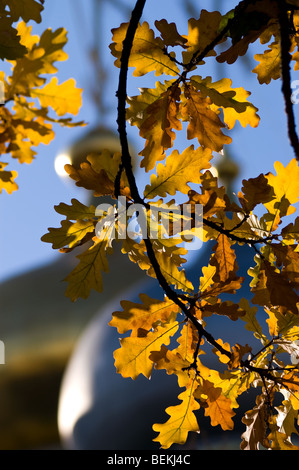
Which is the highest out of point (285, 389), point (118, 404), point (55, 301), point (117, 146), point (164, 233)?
point (117, 146)

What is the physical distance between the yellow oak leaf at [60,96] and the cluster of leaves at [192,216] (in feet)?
1.66

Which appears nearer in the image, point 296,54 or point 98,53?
point 296,54

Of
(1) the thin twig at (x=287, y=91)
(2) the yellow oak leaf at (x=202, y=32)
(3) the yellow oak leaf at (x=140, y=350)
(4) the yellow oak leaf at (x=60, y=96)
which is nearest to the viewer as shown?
(1) the thin twig at (x=287, y=91)

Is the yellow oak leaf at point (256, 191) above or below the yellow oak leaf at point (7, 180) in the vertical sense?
below

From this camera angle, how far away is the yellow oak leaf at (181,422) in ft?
4.29

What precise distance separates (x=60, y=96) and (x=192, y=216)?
757 millimetres

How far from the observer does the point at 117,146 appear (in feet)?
49.0

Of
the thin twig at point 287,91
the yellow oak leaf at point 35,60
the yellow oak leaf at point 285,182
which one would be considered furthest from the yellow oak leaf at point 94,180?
the yellow oak leaf at point 35,60

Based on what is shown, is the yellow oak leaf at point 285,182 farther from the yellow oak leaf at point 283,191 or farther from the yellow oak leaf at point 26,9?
the yellow oak leaf at point 26,9

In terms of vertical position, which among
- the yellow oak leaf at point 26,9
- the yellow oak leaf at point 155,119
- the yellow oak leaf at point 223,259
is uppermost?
the yellow oak leaf at point 26,9

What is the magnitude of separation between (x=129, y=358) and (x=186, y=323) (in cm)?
16

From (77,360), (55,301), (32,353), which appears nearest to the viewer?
(77,360)

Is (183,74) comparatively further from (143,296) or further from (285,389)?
(285,389)

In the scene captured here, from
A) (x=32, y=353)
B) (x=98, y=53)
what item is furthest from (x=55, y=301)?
(x=98, y=53)
